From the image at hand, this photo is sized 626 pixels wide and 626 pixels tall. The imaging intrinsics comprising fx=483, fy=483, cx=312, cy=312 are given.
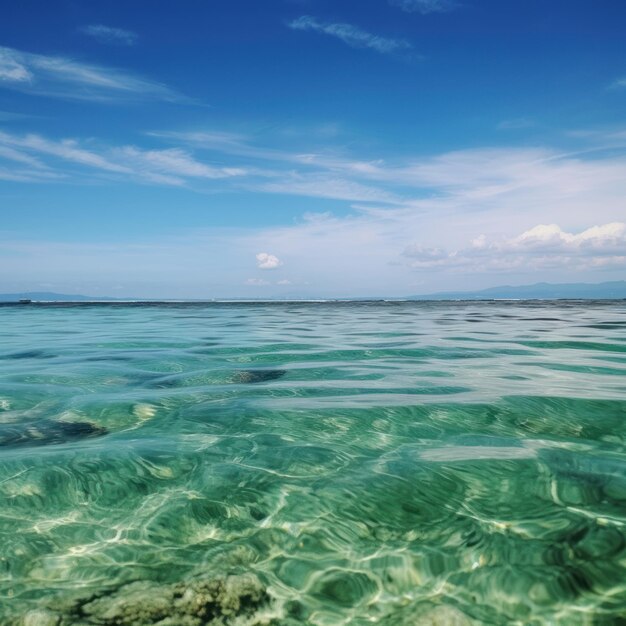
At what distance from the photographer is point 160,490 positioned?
3.27 meters

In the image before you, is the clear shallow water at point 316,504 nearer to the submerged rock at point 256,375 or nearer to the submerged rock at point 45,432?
the submerged rock at point 45,432

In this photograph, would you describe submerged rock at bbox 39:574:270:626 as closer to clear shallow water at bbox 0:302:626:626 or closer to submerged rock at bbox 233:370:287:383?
clear shallow water at bbox 0:302:626:626

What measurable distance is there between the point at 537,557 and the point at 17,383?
664cm

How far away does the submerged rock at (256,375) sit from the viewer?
680cm

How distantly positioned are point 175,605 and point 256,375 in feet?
16.6

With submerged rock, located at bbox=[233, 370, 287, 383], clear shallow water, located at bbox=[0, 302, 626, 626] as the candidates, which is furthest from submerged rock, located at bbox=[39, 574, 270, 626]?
submerged rock, located at bbox=[233, 370, 287, 383]

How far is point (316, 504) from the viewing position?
3000 millimetres

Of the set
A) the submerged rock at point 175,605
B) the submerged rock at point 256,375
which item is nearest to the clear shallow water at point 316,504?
the submerged rock at point 175,605

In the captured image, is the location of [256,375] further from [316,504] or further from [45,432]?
[316,504]

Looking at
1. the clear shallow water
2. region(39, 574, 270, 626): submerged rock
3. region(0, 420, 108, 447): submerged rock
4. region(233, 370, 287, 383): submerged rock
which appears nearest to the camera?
region(39, 574, 270, 626): submerged rock

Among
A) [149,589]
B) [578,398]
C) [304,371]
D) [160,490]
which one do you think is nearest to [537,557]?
[149,589]

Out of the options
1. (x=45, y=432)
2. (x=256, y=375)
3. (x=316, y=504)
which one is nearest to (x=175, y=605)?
(x=316, y=504)

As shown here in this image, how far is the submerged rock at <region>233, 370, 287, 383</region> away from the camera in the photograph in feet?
22.3

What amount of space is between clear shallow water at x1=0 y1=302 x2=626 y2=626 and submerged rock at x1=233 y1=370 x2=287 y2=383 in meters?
0.64
